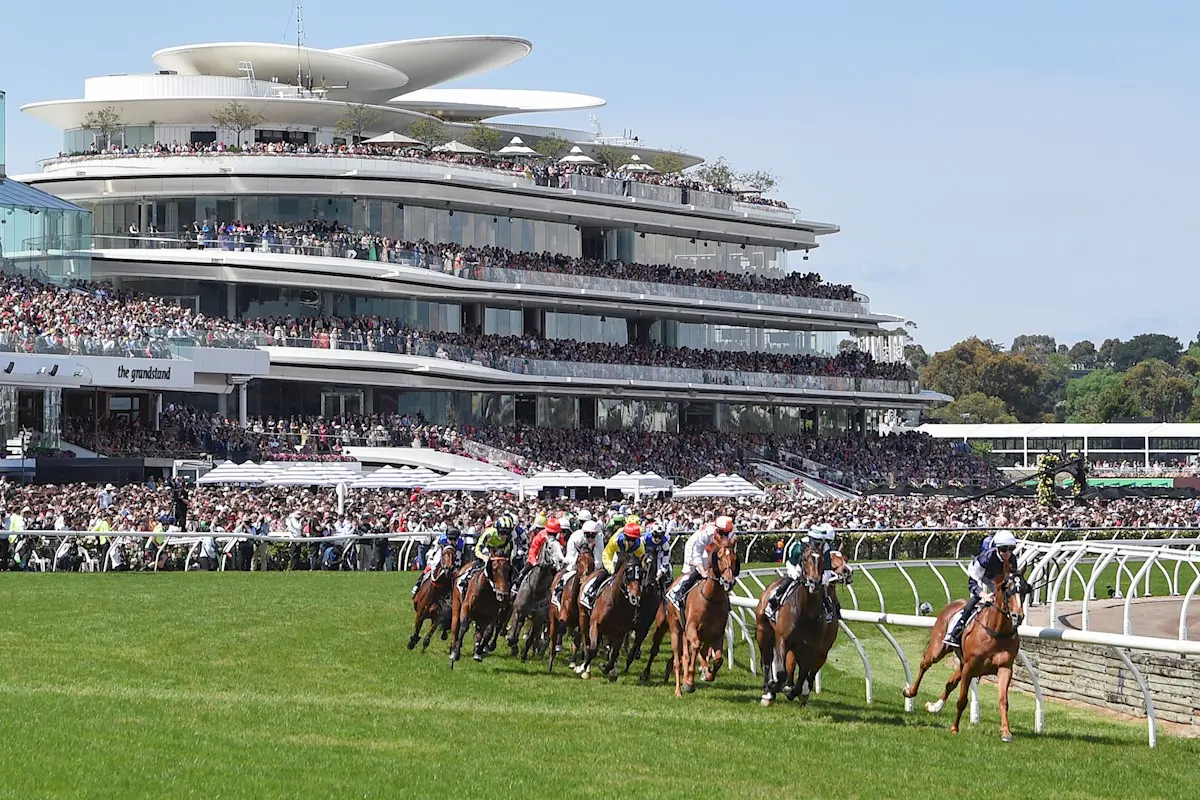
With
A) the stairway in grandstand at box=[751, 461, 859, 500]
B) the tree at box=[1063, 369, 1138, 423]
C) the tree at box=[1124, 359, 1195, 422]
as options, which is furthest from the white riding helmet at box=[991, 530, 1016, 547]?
the tree at box=[1124, 359, 1195, 422]

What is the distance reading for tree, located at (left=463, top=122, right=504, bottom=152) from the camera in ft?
192

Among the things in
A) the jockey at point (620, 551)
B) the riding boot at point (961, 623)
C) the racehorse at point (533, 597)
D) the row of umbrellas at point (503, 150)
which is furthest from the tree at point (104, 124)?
the riding boot at point (961, 623)

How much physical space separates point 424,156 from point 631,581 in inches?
1556

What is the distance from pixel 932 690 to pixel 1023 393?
107 meters

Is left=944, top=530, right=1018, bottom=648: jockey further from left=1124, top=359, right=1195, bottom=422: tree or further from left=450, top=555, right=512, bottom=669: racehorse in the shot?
left=1124, top=359, right=1195, bottom=422: tree

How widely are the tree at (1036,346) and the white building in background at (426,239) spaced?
105m

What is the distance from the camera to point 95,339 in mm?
37562

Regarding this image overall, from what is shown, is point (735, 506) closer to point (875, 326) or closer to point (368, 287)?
point (368, 287)

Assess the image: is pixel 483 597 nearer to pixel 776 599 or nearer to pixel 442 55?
pixel 776 599

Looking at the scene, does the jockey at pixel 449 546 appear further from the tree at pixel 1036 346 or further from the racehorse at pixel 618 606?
the tree at pixel 1036 346

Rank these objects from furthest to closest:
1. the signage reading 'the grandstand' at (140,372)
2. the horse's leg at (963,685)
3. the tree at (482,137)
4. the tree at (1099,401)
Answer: the tree at (1099,401)
the tree at (482,137)
the signage reading 'the grandstand' at (140,372)
the horse's leg at (963,685)

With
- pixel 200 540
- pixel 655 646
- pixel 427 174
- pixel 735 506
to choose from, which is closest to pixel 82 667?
pixel 655 646

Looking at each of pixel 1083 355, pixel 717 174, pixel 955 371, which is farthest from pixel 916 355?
pixel 717 174

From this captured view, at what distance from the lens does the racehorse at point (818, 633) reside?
13273mm
